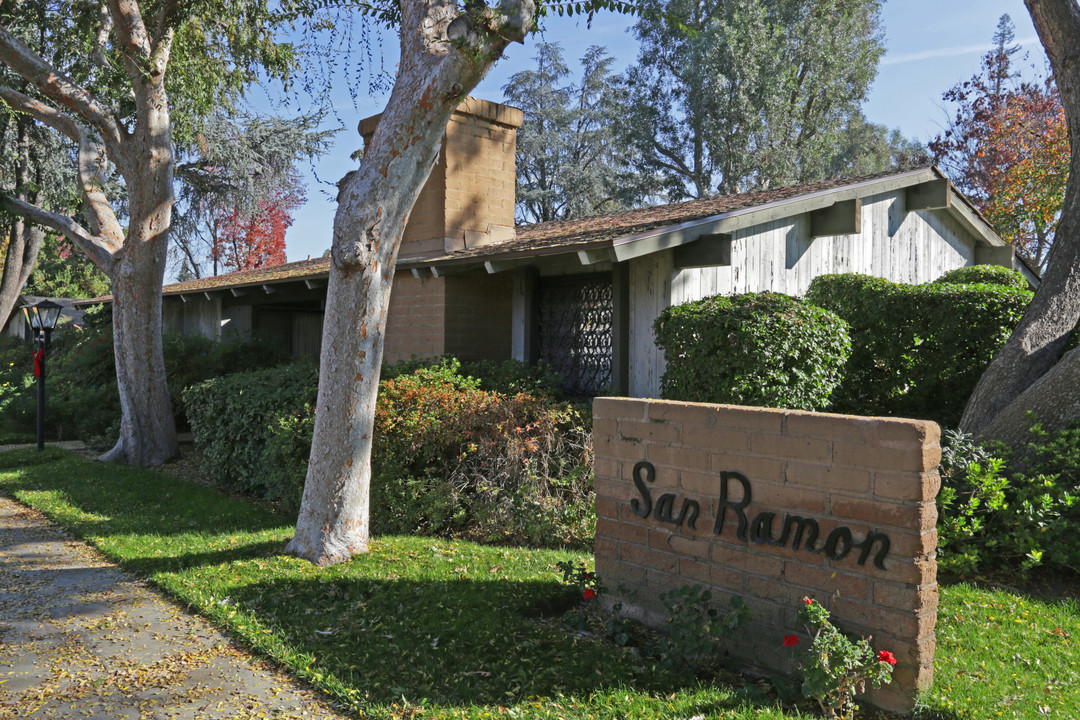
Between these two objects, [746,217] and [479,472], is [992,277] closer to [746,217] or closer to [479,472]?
[746,217]

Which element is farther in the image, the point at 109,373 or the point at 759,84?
the point at 759,84

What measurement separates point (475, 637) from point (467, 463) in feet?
9.73

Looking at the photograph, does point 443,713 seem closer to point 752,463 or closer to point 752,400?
point 752,463

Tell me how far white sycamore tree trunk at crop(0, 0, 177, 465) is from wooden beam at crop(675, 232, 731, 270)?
7.25 metres

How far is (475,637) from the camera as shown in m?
4.34

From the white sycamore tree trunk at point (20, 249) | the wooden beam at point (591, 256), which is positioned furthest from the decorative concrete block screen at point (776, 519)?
the white sycamore tree trunk at point (20, 249)

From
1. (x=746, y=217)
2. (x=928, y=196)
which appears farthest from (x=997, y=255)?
(x=746, y=217)

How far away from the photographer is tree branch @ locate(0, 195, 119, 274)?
10992 mm

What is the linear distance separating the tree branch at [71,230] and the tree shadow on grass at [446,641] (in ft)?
25.3

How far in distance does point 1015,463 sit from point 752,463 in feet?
10.2

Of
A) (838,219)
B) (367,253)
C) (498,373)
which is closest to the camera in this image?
(367,253)

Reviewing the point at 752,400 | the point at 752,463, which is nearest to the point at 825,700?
the point at 752,463

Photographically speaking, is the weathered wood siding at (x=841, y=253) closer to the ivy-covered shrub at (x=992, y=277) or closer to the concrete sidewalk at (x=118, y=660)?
the ivy-covered shrub at (x=992, y=277)

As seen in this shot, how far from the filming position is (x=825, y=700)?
11.0 feet
